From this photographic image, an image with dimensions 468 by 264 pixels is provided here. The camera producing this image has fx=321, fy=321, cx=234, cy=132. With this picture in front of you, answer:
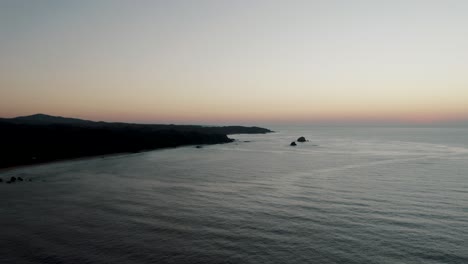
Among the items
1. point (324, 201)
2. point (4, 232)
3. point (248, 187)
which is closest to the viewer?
point (4, 232)

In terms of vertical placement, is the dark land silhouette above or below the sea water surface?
above

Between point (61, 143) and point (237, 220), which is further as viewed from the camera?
point (61, 143)

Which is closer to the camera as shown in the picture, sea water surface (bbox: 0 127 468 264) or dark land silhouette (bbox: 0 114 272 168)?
sea water surface (bbox: 0 127 468 264)

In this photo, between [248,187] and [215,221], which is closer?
[215,221]

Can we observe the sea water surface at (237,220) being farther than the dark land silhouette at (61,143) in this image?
No

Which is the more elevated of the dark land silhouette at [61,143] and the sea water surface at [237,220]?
the dark land silhouette at [61,143]

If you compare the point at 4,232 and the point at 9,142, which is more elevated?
the point at 9,142

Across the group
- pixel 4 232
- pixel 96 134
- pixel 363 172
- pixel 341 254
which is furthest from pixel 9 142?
pixel 341 254

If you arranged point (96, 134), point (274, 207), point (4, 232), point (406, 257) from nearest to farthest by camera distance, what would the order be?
point (406, 257) → point (4, 232) → point (274, 207) → point (96, 134)

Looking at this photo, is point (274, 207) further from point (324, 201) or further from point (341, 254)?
point (341, 254)

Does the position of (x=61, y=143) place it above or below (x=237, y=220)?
above
